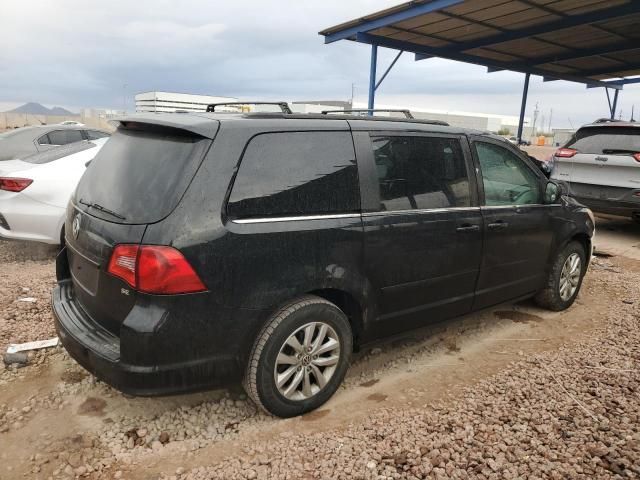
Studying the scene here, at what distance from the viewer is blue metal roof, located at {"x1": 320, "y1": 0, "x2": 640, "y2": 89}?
377 inches

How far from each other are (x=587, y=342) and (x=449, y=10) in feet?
26.2

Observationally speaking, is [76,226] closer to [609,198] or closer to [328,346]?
[328,346]

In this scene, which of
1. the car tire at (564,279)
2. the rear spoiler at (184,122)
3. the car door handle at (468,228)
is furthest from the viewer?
the car tire at (564,279)

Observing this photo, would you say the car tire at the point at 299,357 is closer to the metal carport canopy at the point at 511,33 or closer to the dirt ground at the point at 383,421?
the dirt ground at the point at 383,421

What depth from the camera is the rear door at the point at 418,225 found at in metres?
2.99

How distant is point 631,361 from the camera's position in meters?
3.63

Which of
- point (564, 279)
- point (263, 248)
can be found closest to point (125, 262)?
point (263, 248)

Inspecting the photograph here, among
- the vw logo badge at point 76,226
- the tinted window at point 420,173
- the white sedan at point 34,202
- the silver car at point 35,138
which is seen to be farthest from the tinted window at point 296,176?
the silver car at point 35,138

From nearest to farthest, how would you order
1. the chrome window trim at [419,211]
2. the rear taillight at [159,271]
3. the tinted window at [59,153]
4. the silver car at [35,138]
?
the rear taillight at [159,271]
the chrome window trim at [419,211]
the tinted window at [59,153]
the silver car at [35,138]

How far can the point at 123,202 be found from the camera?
253cm

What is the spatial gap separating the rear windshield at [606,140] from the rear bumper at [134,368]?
7260 mm

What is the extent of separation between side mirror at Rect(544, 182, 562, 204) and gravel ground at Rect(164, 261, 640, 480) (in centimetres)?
148

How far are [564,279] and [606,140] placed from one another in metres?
4.31

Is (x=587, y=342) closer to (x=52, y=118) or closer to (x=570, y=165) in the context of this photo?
(x=570, y=165)
